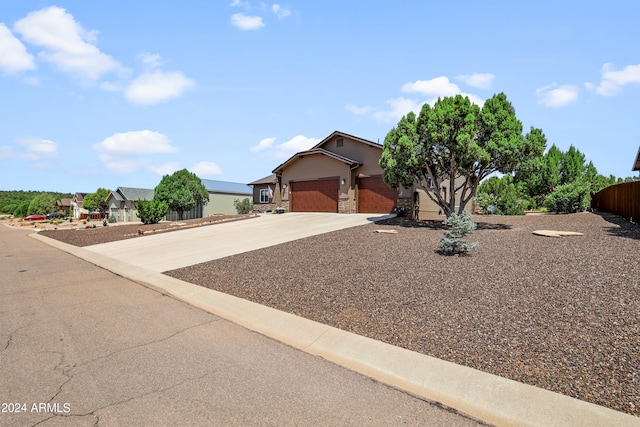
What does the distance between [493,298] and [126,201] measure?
165ft

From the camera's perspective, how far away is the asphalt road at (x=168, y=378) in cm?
321

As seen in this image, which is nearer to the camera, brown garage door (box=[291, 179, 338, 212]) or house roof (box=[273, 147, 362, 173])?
house roof (box=[273, 147, 362, 173])

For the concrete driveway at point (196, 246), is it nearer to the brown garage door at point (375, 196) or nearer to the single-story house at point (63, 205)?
the brown garage door at point (375, 196)

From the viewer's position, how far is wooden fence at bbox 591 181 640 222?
40.9ft

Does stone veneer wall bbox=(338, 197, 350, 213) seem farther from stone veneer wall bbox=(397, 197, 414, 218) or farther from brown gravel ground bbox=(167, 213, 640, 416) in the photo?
brown gravel ground bbox=(167, 213, 640, 416)

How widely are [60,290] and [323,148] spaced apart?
69.2ft

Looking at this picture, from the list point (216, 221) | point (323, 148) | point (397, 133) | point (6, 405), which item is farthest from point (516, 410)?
point (323, 148)

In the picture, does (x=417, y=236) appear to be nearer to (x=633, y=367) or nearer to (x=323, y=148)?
(x=633, y=367)

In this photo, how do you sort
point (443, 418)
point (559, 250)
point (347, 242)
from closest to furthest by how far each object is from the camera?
1. point (443, 418)
2. point (559, 250)
3. point (347, 242)

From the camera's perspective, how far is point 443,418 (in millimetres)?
3279

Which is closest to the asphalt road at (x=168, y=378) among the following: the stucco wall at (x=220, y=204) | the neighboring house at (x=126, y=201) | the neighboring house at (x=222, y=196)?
the stucco wall at (x=220, y=204)

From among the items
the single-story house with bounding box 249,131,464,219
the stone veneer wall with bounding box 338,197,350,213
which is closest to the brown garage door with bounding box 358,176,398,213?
the single-story house with bounding box 249,131,464,219

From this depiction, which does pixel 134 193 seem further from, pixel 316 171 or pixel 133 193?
pixel 316 171

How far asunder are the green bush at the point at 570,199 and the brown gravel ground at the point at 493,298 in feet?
33.2
